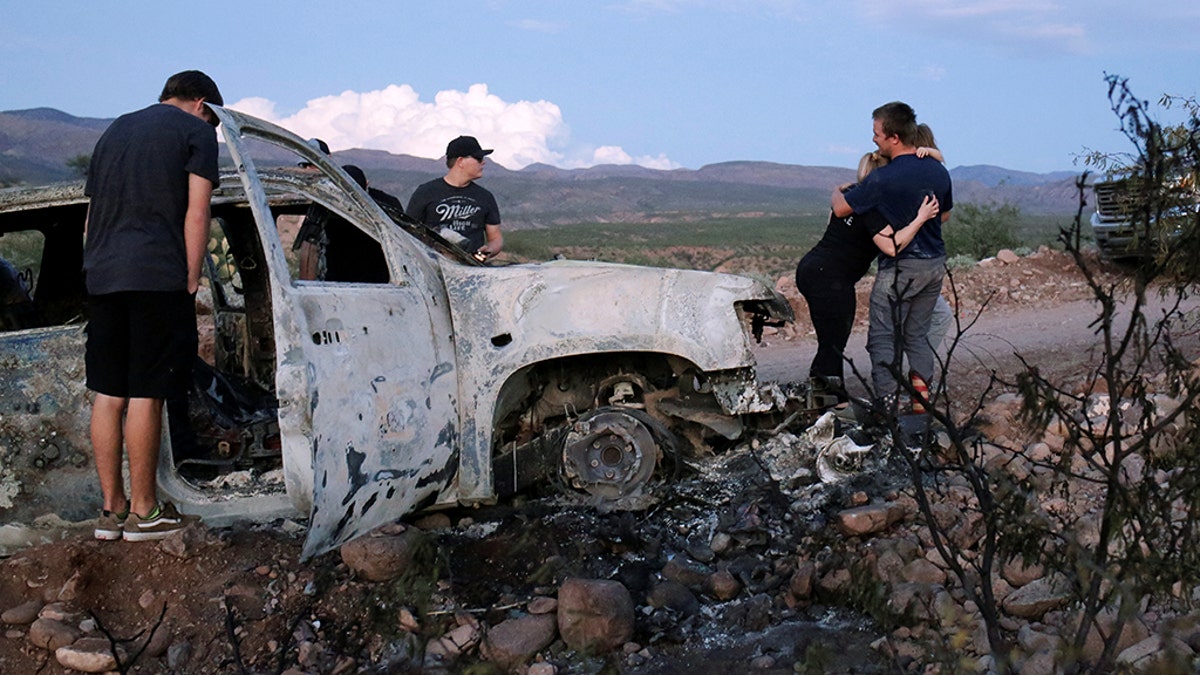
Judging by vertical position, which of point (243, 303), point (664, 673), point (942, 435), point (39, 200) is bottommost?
point (664, 673)

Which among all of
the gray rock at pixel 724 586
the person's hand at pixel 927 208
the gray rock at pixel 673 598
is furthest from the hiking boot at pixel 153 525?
the person's hand at pixel 927 208

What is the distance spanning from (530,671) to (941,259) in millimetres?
3216

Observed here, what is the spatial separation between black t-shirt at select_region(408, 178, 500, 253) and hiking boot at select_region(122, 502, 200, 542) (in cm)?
299

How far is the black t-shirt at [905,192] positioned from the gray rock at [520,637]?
2734mm

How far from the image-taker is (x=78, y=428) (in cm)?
452

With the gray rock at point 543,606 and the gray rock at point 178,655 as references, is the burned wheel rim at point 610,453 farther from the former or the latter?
the gray rock at point 178,655

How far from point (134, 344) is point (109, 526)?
0.75 metres

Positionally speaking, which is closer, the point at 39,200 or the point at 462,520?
the point at 39,200

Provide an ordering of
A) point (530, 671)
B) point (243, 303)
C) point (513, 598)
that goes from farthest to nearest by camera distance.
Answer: point (243, 303), point (513, 598), point (530, 671)

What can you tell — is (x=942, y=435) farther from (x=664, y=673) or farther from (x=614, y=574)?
(x=664, y=673)

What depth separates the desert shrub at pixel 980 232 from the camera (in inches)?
734

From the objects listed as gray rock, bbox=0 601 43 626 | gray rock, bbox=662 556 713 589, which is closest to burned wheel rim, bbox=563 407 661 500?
gray rock, bbox=662 556 713 589

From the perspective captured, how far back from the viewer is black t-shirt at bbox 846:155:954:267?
221 inches

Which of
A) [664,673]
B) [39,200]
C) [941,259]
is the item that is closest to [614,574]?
[664,673]
